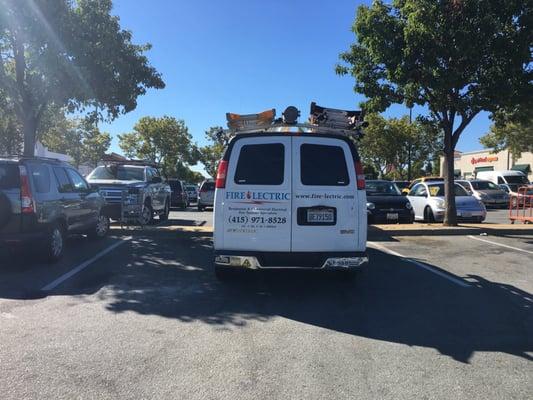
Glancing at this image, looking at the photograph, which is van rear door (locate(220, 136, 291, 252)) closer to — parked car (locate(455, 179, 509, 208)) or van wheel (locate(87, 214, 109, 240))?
van wheel (locate(87, 214, 109, 240))

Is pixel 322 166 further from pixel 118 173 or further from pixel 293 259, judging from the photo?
pixel 118 173

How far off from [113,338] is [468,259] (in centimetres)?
712

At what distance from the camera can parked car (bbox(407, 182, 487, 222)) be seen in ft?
51.9

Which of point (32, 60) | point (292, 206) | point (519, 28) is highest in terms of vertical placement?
point (519, 28)

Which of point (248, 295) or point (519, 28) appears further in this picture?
→ point (519, 28)

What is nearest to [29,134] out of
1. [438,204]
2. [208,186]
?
[438,204]

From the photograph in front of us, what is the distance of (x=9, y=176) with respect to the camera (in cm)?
776

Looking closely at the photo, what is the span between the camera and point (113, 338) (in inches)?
194

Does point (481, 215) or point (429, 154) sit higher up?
point (429, 154)

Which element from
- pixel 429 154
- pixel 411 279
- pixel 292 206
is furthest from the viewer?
pixel 429 154

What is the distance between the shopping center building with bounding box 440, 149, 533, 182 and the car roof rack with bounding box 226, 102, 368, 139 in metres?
45.4

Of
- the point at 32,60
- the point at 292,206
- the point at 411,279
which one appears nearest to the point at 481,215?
the point at 411,279

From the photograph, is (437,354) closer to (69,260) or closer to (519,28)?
(69,260)

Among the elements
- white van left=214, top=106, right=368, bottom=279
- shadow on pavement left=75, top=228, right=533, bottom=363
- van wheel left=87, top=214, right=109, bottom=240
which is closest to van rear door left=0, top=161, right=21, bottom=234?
shadow on pavement left=75, top=228, right=533, bottom=363
